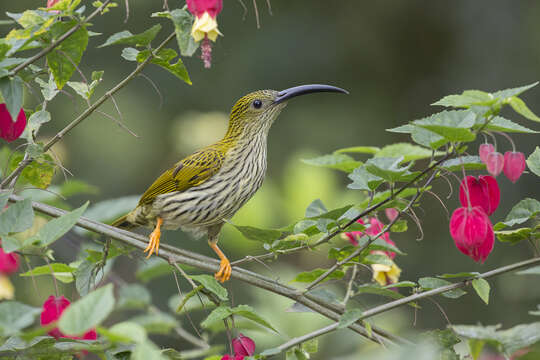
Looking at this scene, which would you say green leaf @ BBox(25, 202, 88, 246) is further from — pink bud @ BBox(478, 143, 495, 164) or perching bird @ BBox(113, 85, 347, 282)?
perching bird @ BBox(113, 85, 347, 282)

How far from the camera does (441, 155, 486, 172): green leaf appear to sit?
1.79 meters

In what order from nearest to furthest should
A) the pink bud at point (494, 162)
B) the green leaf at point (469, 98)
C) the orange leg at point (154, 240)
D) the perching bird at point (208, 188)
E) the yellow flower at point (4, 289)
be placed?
the green leaf at point (469, 98)
the pink bud at point (494, 162)
the orange leg at point (154, 240)
the yellow flower at point (4, 289)
the perching bird at point (208, 188)

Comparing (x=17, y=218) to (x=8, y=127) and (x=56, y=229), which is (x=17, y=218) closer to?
(x=56, y=229)

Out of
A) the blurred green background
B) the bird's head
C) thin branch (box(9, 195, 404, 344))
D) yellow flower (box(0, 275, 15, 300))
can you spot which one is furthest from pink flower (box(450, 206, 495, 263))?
the blurred green background

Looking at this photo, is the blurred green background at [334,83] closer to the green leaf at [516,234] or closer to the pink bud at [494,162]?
the green leaf at [516,234]

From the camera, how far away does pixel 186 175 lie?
3.10 metres

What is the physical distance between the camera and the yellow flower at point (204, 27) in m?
1.70

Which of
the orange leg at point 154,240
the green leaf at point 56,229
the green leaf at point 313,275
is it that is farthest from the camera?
the orange leg at point 154,240

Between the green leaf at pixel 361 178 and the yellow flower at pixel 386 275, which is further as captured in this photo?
the yellow flower at pixel 386 275

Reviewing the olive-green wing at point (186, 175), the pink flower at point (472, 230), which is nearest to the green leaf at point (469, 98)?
the pink flower at point (472, 230)

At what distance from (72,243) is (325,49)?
13.7 ft

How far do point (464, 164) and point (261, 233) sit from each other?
0.64m

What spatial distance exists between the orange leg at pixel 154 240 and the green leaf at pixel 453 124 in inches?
39.0

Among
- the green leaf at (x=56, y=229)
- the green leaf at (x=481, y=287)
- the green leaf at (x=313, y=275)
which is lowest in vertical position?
the green leaf at (x=313, y=275)
